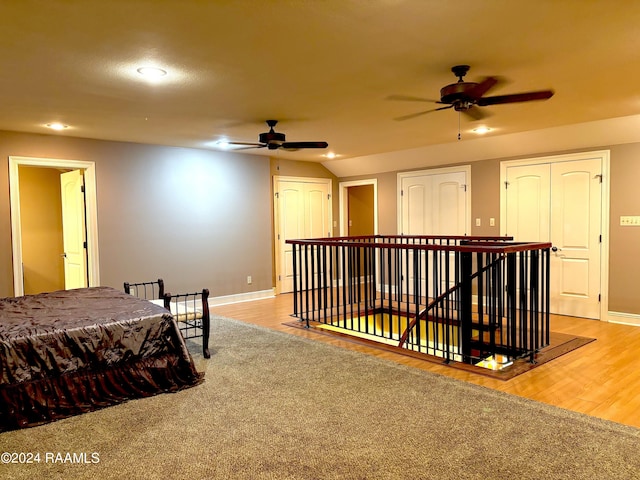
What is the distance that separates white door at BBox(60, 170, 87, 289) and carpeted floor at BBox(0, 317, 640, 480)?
334 centimetres

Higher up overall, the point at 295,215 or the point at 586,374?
the point at 295,215

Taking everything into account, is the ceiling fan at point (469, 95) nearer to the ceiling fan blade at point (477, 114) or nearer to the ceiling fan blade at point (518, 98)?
the ceiling fan blade at point (518, 98)

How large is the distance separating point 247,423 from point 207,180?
182 inches

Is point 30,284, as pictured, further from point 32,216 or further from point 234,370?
point 234,370

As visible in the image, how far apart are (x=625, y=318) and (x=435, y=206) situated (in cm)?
302

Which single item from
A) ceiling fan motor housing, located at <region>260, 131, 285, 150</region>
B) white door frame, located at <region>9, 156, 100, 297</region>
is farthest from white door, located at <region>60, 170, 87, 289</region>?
ceiling fan motor housing, located at <region>260, 131, 285, 150</region>

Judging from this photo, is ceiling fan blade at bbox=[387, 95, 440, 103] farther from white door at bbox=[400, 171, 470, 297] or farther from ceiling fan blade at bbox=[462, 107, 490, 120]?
white door at bbox=[400, 171, 470, 297]

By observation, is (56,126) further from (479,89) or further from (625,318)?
→ (625,318)

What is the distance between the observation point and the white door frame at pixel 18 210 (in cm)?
510

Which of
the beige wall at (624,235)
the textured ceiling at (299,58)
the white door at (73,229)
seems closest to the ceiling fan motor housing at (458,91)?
→ the textured ceiling at (299,58)

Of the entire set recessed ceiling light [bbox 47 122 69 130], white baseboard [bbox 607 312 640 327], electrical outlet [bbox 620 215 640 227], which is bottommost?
white baseboard [bbox 607 312 640 327]

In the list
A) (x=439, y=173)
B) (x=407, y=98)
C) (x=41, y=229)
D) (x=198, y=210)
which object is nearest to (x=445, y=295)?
(x=407, y=98)

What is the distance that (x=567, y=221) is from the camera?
5.72 m

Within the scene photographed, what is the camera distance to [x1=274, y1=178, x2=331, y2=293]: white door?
7.65 meters
